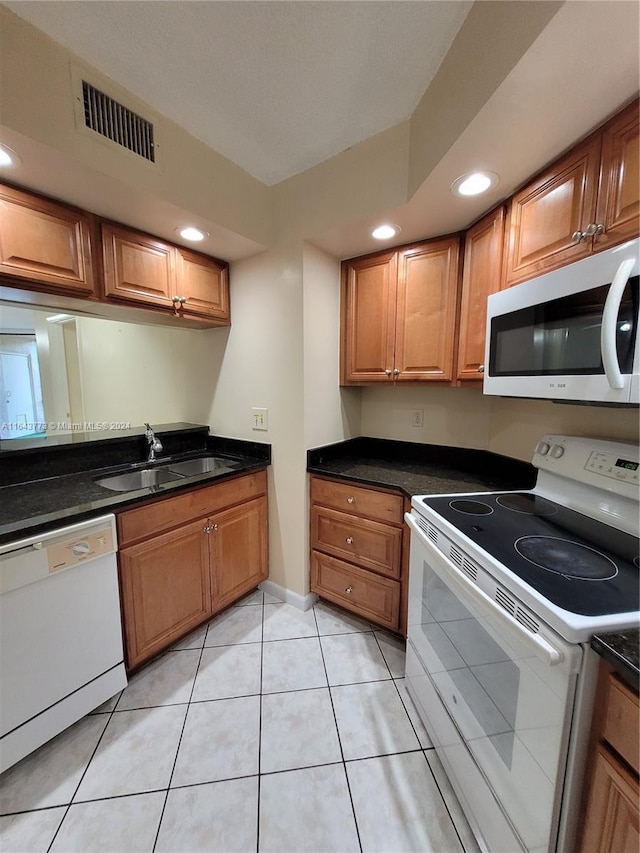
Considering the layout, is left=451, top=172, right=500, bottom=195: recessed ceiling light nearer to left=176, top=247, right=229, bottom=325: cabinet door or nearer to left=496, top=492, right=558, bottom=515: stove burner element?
left=496, top=492, right=558, bottom=515: stove burner element

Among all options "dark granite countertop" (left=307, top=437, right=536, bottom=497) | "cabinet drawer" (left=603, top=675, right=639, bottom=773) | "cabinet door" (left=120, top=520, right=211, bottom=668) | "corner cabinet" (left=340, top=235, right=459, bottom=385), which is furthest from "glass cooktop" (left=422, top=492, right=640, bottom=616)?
"cabinet door" (left=120, top=520, right=211, bottom=668)

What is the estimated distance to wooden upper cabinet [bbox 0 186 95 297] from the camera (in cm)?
127

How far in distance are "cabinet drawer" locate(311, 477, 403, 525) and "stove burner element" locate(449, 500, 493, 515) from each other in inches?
14.0

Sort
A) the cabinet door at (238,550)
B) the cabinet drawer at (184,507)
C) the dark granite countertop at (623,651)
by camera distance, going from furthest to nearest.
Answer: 1. the cabinet door at (238,550)
2. the cabinet drawer at (184,507)
3. the dark granite countertop at (623,651)

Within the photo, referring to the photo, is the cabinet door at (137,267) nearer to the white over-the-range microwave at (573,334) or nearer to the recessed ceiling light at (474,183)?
the recessed ceiling light at (474,183)

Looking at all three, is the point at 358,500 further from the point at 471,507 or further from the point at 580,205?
the point at 580,205

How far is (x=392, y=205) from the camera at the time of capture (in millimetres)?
1473

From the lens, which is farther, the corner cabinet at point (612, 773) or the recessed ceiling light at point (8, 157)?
the recessed ceiling light at point (8, 157)

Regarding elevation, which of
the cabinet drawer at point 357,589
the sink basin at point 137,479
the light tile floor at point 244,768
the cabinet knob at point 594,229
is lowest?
the light tile floor at point 244,768

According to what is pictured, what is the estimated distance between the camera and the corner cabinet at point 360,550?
67.4 inches

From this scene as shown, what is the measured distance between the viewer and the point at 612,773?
643 millimetres

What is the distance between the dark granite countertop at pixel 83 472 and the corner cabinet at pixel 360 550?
52 cm

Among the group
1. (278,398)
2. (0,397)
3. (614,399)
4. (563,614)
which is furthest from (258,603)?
(0,397)

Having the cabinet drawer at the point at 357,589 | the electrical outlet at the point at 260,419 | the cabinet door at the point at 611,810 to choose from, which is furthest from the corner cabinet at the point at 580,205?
the cabinet drawer at the point at 357,589
